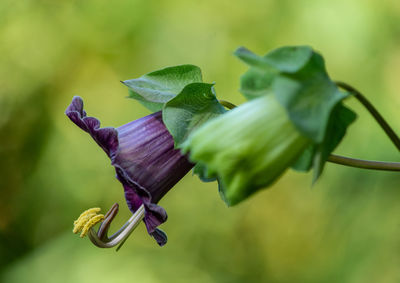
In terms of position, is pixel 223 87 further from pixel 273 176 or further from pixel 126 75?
pixel 273 176

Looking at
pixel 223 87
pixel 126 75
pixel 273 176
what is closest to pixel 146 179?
pixel 273 176

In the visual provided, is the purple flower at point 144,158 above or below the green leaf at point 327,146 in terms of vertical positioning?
below

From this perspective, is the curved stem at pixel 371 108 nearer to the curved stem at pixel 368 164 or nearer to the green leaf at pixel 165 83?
the curved stem at pixel 368 164

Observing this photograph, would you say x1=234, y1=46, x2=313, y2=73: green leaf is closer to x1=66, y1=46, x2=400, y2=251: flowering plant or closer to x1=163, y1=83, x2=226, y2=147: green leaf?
x1=66, y1=46, x2=400, y2=251: flowering plant

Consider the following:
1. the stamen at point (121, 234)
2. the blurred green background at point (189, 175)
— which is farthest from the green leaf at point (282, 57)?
the blurred green background at point (189, 175)

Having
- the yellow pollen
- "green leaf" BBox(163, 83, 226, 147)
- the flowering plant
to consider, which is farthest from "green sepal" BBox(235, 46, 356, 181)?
the yellow pollen

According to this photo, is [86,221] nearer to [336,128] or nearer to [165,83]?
[165,83]
